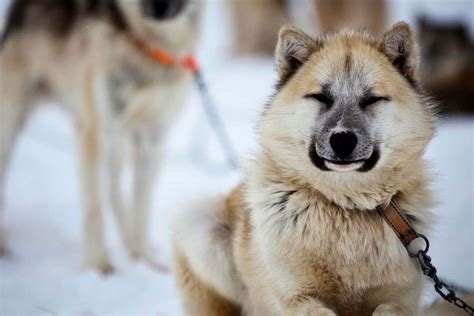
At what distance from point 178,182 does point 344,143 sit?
494 cm

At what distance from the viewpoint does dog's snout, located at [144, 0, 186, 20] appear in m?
5.46

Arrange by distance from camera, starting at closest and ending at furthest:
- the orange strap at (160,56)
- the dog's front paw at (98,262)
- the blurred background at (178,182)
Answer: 1. the blurred background at (178,182)
2. the dog's front paw at (98,262)
3. the orange strap at (160,56)

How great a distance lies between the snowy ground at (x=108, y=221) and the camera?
4.35m

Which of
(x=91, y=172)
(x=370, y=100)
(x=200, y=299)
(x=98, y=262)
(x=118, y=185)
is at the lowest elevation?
(x=98, y=262)

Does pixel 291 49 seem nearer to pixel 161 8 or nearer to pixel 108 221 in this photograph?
pixel 161 8

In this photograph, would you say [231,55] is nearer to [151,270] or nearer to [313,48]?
[151,270]

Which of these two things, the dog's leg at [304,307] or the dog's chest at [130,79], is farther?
the dog's chest at [130,79]

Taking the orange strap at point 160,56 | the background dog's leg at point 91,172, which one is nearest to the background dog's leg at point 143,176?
the background dog's leg at point 91,172

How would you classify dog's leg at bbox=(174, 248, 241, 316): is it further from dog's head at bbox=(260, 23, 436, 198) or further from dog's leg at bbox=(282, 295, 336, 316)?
dog's head at bbox=(260, 23, 436, 198)

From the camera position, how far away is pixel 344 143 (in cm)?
268

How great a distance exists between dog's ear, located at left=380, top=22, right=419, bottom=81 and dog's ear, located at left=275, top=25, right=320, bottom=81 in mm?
338

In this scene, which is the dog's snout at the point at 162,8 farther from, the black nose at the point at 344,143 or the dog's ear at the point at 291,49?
the black nose at the point at 344,143

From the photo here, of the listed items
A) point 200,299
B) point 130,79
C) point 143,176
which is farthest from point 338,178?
point 143,176

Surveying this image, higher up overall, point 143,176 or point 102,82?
point 102,82
